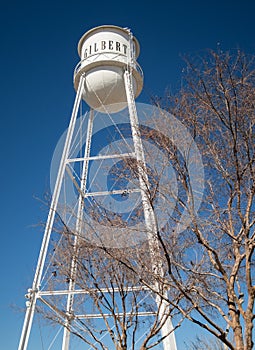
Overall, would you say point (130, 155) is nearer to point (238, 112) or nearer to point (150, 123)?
point (150, 123)

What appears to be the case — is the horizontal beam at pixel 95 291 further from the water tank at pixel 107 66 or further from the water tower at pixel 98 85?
the water tank at pixel 107 66

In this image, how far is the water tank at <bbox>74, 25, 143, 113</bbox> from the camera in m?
11.8

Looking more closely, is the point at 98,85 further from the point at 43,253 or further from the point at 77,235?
the point at 77,235

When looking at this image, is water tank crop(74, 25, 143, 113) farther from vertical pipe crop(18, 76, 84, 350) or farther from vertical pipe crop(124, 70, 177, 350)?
vertical pipe crop(124, 70, 177, 350)

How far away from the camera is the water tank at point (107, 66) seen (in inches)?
463

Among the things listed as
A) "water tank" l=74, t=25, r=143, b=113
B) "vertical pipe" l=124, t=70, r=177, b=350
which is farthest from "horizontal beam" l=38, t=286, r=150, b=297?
"water tank" l=74, t=25, r=143, b=113

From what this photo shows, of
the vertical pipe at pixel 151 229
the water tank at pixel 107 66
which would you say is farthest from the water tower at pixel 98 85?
the vertical pipe at pixel 151 229

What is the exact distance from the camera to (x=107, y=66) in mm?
11820

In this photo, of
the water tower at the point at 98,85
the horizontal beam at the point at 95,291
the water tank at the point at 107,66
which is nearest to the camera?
the horizontal beam at the point at 95,291

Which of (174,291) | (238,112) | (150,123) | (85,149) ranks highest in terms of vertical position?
(85,149)

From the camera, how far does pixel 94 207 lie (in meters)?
7.99

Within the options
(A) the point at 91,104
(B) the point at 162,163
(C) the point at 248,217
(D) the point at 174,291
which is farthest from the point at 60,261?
(A) the point at 91,104

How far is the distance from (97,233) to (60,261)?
1652mm

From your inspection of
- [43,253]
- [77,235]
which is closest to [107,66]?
[43,253]
